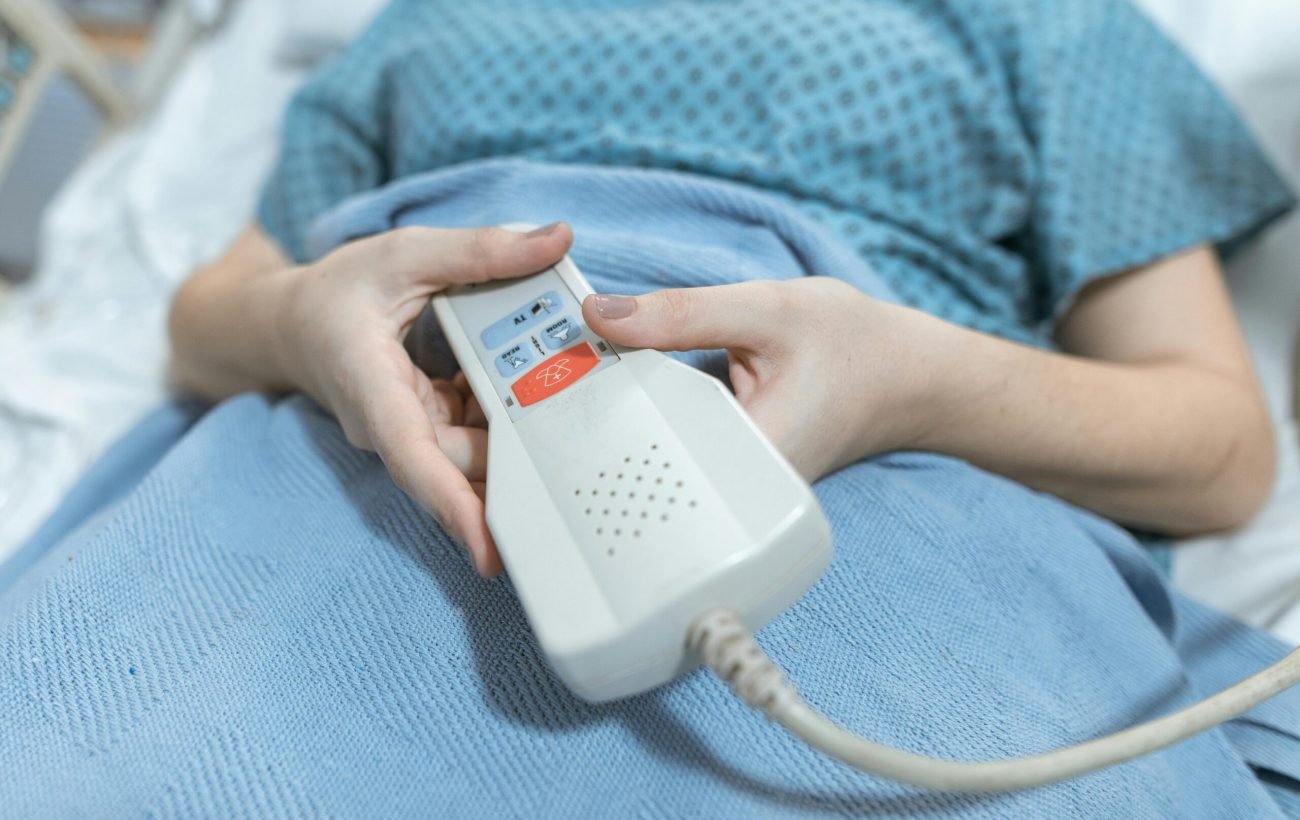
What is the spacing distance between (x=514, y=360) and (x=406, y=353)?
0.30 feet

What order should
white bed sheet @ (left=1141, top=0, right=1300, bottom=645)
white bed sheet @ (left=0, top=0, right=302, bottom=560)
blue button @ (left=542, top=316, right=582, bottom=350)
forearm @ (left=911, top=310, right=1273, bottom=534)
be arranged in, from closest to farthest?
blue button @ (left=542, top=316, right=582, bottom=350), forearm @ (left=911, top=310, right=1273, bottom=534), white bed sheet @ (left=1141, top=0, right=1300, bottom=645), white bed sheet @ (left=0, top=0, right=302, bottom=560)

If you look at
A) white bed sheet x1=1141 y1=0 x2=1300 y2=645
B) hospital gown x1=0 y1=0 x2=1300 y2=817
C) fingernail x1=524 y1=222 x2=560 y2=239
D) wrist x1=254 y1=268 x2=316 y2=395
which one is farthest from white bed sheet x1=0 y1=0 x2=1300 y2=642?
fingernail x1=524 y1=222 x2=560 y2=239

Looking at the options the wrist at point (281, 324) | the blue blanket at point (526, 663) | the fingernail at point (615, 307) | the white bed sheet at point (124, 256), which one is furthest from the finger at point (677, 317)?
the white bed sheet at point (124, 256)

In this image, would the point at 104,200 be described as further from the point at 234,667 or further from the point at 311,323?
the point at 234,667

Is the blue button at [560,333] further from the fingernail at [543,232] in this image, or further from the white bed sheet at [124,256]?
the white bed sheet at [124,256]

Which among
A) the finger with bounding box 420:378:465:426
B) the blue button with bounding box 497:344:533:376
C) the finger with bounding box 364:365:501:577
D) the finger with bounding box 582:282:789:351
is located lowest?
the finger with bounding box 420:378:465:426

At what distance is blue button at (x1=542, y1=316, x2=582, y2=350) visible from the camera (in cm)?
41

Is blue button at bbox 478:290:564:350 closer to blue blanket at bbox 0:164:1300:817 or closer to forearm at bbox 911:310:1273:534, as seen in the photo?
blue blanket at bbox 0:164:1300:817

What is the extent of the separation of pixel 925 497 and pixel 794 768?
179mm

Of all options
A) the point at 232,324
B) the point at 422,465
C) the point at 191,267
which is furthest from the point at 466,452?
the point at 191,267

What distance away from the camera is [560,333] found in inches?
16.5

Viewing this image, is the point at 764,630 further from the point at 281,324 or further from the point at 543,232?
the point at 281,324

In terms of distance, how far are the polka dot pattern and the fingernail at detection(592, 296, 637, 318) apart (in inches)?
10.2

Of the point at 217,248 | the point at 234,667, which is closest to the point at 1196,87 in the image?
the point at 234,667
